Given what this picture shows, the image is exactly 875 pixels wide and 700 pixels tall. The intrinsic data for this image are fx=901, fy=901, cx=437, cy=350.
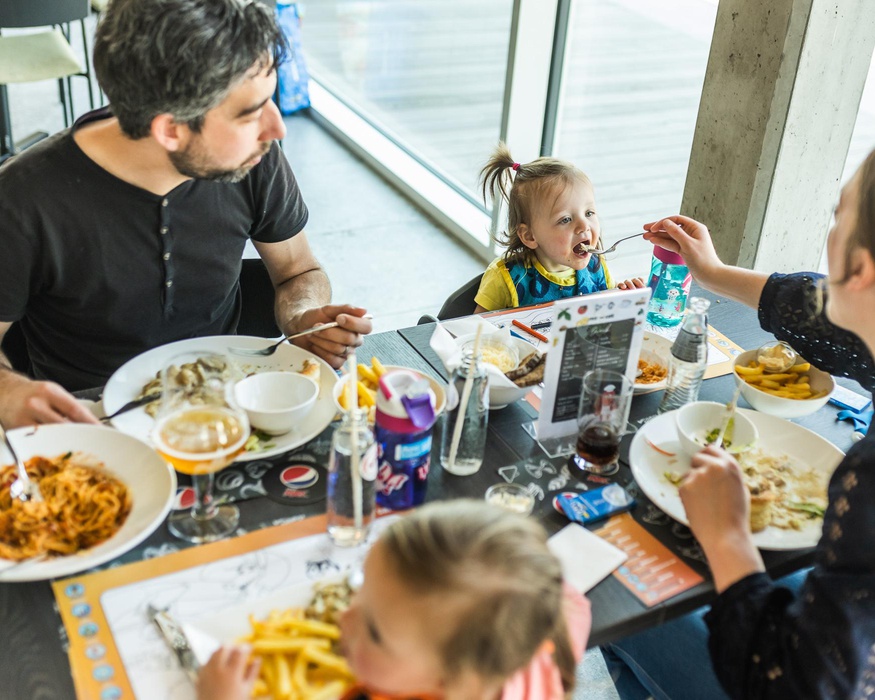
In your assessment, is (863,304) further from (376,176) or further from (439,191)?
(376,176)

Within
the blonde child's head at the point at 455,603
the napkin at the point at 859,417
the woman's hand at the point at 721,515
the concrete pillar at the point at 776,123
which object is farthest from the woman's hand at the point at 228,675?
the concrete pillar at the point at 776,123

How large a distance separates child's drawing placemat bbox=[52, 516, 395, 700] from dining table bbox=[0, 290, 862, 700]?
23 mm

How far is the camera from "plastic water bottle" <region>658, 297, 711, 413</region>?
5.37 ft

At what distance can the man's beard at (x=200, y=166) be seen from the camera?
66.0 inches

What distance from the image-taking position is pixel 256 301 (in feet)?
7.16

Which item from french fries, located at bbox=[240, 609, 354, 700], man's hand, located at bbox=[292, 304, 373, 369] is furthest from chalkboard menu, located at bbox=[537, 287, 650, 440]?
french fries, located at bbox=[240, 609, 354, 700]

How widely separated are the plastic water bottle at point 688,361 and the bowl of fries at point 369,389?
0.42 meters

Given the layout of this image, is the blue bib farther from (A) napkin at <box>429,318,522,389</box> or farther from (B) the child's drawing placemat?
(B) the child's drawing placemat

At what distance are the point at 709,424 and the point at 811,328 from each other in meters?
0.34

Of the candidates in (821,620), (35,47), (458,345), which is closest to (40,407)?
(458,345)

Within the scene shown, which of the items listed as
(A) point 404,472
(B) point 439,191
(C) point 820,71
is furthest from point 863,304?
(B) point 439,191

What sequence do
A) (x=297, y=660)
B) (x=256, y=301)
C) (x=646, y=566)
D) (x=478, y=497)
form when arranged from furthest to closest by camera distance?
(x=256, y=301) < (x=478, y=497) < (x=646, y=566) < (x=297, y=660)

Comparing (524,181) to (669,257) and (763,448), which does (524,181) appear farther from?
(763,448)

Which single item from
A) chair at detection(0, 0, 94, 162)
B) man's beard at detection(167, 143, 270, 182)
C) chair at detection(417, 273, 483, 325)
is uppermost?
man's beard at detection(167, 143, 270, 182)
